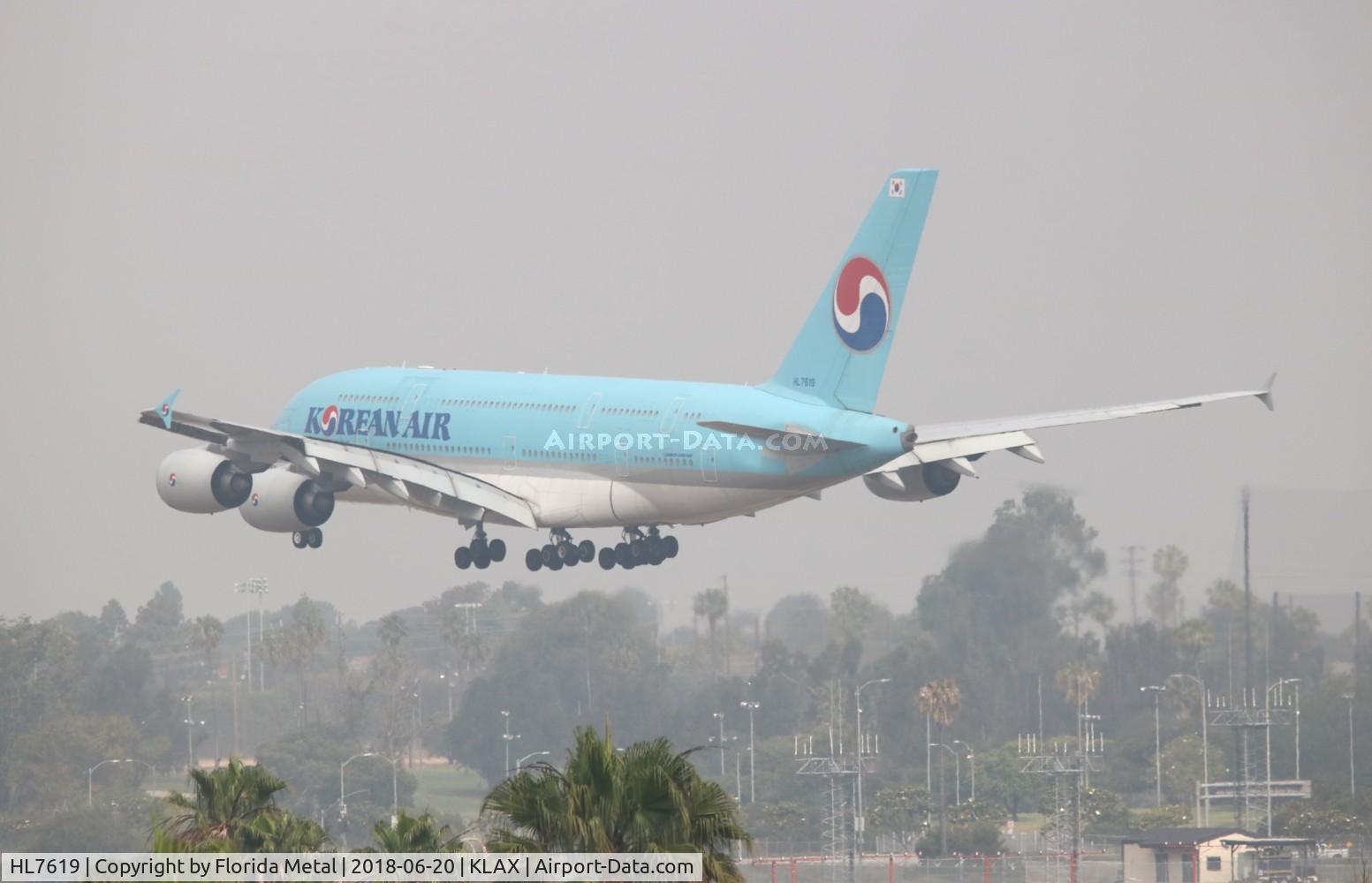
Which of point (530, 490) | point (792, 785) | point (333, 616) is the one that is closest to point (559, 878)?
point (530, 490)

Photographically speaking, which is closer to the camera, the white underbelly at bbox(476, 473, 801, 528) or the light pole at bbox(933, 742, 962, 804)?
the white underbelly at bbox(476, 473, 801, 528)

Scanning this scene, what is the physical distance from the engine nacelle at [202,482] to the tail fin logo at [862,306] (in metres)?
22.1

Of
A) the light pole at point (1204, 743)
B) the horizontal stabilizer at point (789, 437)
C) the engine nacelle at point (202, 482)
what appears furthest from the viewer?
the light pole at point (1204, 743)

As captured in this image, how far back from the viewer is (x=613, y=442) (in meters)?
90.8

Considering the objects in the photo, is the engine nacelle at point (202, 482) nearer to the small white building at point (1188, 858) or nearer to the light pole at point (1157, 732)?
the small white building at point (1188, 858)

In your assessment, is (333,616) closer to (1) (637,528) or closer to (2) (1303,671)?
(2) (1303,671)

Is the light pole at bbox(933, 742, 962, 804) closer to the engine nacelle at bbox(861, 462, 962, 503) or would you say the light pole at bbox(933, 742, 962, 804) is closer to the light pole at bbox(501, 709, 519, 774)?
the light pole at bbox(501, 709, 519, 774)

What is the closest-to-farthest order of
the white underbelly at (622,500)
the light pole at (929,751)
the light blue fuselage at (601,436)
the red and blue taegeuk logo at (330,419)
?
1. the light blue fuselage at (601,436)
2. the white underbelly at (622,500)
3. the red and blue taegeuk logo at (330,419)
4. the light pole at (929,751)

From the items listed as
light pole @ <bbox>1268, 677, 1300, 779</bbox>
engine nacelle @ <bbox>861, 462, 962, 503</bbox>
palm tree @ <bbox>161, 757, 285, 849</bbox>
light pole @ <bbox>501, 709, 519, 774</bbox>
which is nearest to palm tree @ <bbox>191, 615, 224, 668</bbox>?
light pole @ <bbox>501, 709, 519, 774</bbox>

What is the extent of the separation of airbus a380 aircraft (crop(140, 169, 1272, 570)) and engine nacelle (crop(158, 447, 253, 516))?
68 mm

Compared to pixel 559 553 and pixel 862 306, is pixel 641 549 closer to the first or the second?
pixel 559 553

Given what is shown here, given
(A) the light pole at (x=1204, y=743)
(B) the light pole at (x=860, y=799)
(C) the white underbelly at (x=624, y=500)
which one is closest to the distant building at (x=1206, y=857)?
(B) the light pole at (x=860, y=799)

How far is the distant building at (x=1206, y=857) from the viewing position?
120062 millimetres

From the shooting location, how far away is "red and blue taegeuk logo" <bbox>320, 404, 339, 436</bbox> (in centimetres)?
9969
